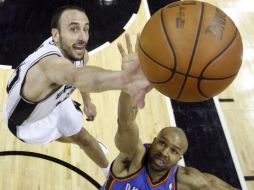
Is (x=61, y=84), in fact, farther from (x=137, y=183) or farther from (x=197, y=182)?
(x=197, y=182)

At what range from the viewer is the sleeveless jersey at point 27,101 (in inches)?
101

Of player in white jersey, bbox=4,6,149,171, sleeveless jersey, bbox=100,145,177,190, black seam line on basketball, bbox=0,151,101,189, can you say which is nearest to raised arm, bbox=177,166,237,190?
sleeveless jersey, bbox=100,145,177,190

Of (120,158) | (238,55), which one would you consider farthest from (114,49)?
(238,55)

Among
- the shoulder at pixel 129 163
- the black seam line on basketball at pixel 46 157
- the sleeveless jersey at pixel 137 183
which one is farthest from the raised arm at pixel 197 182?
the black seam line on basketball at pixel 46 157

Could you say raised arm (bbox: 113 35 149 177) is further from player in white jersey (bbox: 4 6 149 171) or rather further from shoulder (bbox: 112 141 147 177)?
player in white jersey (bbox: 4 6 149 171)

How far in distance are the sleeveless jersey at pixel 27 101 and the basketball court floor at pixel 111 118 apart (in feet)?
2.21

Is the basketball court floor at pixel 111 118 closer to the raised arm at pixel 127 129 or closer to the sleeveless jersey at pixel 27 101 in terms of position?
the sleeveless jersey at pixel 27 101

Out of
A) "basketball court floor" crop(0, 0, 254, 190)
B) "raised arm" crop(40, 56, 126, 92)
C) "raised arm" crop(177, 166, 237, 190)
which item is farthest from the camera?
"basketball court floor" crop(0, 0, 254, 190)

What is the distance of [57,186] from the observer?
347 cm

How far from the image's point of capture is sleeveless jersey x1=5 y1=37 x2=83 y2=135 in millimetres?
2566

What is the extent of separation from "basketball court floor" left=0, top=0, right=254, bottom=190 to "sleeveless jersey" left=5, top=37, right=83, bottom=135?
0.67 metres

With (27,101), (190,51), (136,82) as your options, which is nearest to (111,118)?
(27,101)

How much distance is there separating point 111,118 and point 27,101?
4.97 ft

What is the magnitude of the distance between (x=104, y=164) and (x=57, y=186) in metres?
0.47
